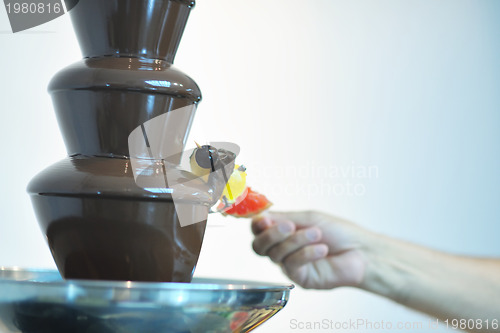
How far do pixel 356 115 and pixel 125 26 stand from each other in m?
1.81

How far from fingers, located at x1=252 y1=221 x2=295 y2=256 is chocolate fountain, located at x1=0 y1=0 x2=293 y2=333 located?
23 centimetres

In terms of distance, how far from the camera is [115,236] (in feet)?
1.58

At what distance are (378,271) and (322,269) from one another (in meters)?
0.16

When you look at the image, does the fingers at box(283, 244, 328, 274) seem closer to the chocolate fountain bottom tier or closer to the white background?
the chocolate fountain bottom tier

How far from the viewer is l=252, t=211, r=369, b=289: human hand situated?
0.81 meters

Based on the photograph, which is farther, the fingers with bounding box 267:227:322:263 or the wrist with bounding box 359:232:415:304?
the wrist with bounding box 359:232:415:304

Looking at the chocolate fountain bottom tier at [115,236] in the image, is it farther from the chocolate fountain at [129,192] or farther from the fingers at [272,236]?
the fingers at [272,236]

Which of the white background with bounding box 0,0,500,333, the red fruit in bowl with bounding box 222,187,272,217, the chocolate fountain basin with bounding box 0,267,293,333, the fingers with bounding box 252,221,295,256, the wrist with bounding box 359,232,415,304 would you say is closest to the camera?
the chocolate fountain basin with bounding box 0,267,293,333
